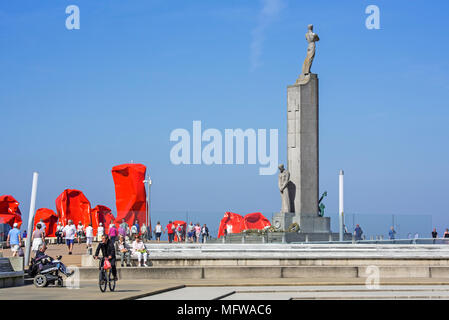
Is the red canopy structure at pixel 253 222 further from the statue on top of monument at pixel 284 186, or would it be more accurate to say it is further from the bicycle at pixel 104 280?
the bicycle at pixel 104 280

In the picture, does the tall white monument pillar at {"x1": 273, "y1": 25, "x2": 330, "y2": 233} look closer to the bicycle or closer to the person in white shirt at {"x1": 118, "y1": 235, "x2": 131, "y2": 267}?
the person in white shirt at {"x1": 118, "y1": 235, "x2": 131, "y2": 267}

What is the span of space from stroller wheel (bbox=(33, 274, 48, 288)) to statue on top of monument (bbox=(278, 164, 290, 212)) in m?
17.4

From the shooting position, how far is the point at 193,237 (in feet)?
131

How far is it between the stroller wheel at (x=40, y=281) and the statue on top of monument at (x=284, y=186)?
17.4m

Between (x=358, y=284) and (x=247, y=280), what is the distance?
10.8 feet

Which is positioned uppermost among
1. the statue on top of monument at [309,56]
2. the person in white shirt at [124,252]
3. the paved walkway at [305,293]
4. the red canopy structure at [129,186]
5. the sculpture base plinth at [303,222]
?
the statue on top of monument at [309,56]

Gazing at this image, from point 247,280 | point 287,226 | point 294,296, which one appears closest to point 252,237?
point 287,226

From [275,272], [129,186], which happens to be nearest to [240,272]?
[275,272]

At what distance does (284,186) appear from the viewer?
120 feet

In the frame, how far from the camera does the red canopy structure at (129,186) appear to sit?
1898 inches

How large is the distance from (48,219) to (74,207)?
6.61ft

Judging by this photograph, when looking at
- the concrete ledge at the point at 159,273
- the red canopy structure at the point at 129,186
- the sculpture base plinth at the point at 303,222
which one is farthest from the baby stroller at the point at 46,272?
the red canopy structure at the point at 129,186
